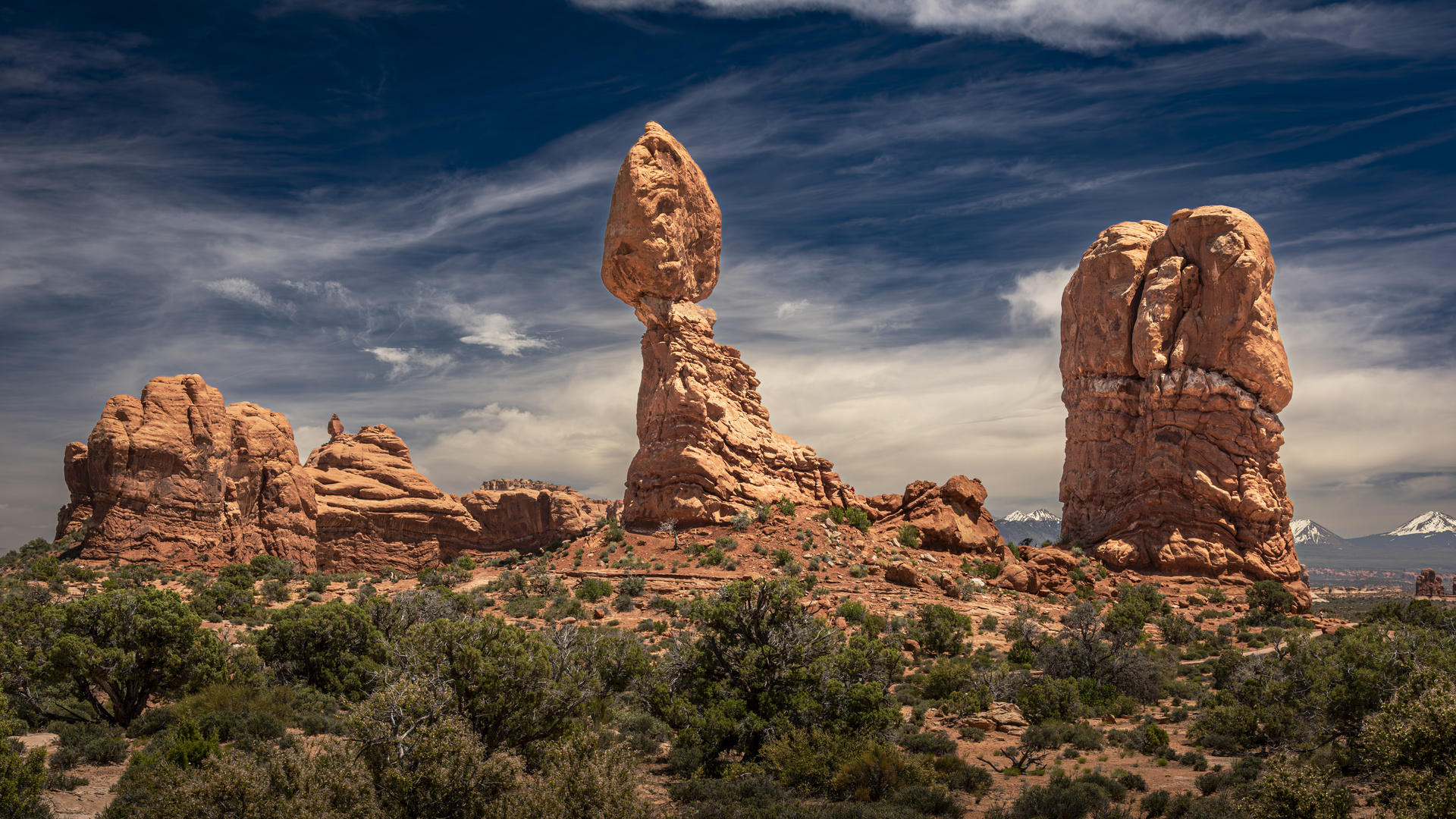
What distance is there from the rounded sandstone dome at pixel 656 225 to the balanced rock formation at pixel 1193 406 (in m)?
23.9

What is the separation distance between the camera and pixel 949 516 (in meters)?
41.7

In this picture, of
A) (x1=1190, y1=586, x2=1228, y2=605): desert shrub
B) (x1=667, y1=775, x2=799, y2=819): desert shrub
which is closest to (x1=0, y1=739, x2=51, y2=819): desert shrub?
(x1=667, y1=775, x2=799, y2=819): desert shrub

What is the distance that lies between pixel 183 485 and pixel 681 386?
25.6 metres

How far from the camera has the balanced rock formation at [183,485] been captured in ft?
132

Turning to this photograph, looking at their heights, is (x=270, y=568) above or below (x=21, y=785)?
above

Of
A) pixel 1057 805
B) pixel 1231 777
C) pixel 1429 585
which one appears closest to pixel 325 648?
pixel 1057 805

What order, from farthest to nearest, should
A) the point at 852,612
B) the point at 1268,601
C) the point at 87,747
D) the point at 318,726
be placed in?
the point at 1268,601, the point at 852,612, the point at 318,726, the point at 87,747

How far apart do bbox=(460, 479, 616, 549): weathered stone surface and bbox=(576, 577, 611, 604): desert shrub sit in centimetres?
3242

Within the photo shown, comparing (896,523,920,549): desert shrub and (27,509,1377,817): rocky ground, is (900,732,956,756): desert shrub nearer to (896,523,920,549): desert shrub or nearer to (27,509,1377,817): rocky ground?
(27,509,1377,817): rocky ground

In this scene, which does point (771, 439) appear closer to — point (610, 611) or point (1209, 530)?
point (610, 611)

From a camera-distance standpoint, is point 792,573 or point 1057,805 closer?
point 1057,805

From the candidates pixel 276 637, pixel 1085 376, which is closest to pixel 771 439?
pixel 1085 376

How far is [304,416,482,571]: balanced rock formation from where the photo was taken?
53062 mm

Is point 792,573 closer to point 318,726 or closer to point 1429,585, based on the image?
point 318,726
